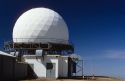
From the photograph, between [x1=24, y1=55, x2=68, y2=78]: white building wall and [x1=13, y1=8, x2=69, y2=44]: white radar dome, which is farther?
[x1=13, y1=8, x2=69, y2=44]: white radar dome

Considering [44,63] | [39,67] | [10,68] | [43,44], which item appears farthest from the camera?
[43,44]

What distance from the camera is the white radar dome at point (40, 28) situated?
5619 centimetres

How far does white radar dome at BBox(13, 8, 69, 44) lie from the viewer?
184 ft

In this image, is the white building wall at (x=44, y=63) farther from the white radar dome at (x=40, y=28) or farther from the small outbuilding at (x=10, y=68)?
the white radar dome at (x=40, y=28)

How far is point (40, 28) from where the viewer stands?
56.4 meters

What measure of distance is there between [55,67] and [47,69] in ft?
4.39

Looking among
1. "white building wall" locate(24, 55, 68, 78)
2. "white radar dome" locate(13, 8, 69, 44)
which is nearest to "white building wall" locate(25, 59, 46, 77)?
"white building wall" locate(24, 55, 68, 78)

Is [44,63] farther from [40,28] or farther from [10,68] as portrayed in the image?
[10,68]

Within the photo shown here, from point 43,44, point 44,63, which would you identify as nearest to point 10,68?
point 44,63

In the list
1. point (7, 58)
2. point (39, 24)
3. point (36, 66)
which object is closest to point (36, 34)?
point (39, 24)

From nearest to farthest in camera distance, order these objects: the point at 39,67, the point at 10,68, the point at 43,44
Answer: the point at 10,68, the point at 39,67, the point at 43,44

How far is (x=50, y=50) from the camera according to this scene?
5697cm

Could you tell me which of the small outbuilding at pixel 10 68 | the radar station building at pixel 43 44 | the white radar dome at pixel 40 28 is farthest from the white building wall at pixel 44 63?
the white radar dome at pixel 40 28

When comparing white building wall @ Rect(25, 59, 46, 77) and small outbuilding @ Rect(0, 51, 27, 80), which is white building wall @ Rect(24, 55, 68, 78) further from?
small outbuilding @ Rect(0, 51, 27, 80)
